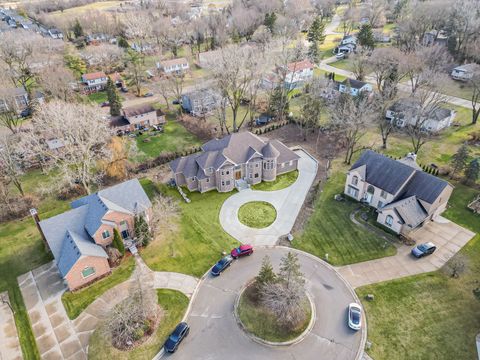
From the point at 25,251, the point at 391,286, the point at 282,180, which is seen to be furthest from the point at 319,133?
the point at 25,251

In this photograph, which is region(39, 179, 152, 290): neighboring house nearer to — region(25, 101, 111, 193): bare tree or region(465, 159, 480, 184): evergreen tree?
region(25, 101, 111, 193): bare tree

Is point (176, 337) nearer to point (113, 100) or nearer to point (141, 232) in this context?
point (141, 232)

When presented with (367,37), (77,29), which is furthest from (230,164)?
(77,29)

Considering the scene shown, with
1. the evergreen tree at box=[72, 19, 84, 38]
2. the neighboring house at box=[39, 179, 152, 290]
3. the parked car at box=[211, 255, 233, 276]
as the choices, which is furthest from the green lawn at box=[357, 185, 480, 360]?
the evergreen tree at box=[72, 19, 84, 38]

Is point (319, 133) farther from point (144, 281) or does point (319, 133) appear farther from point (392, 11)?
point (392, 11)

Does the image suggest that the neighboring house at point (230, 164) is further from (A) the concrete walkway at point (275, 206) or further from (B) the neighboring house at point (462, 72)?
(B) the neighboring house at point (462, 72)

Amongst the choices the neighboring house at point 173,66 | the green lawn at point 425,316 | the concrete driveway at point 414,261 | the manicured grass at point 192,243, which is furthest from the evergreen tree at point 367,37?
the green lawn at point 425,316

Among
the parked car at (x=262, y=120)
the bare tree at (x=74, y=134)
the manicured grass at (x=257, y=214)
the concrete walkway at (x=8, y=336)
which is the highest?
the bare tree at (x=74, y=134)
